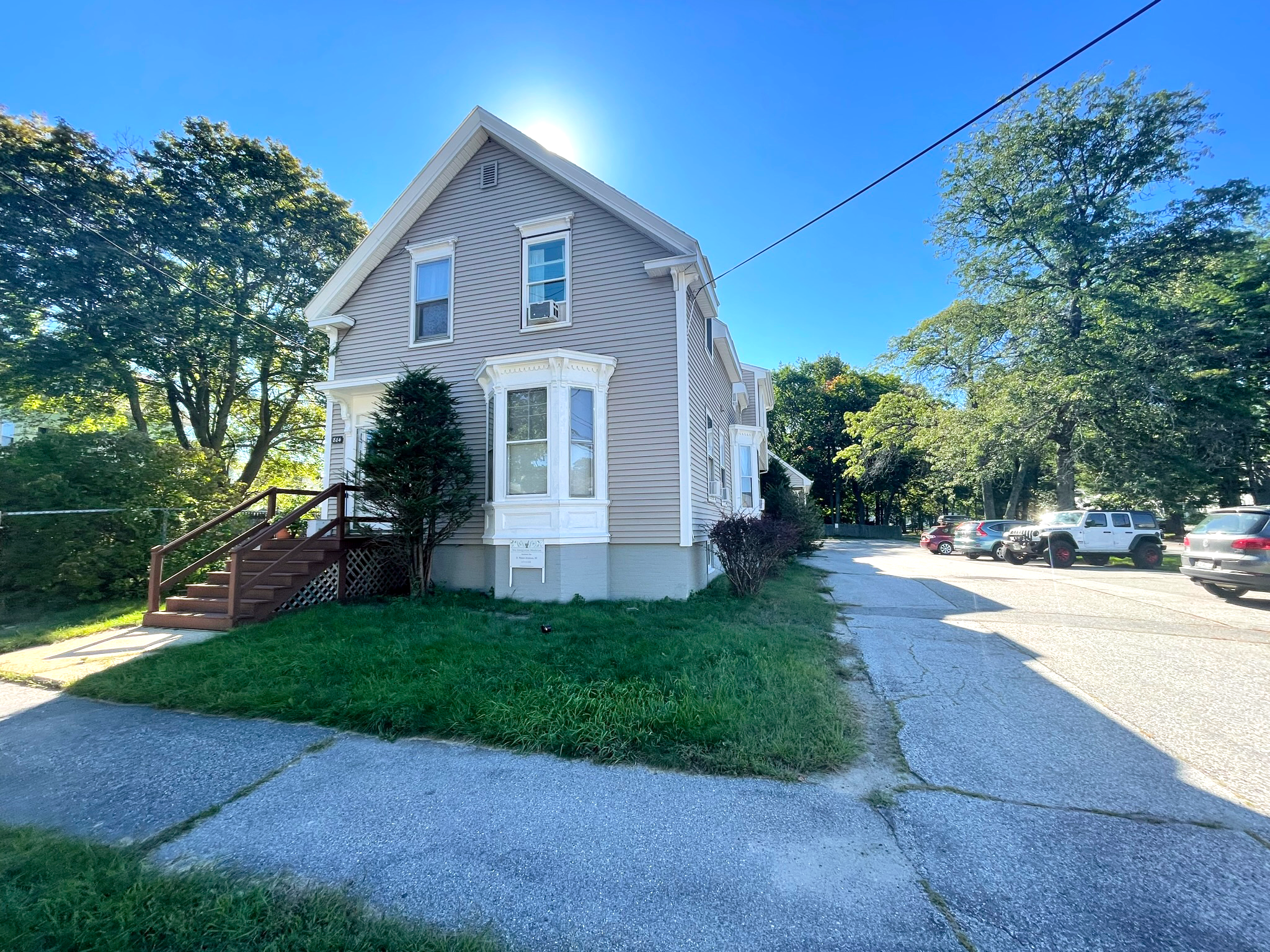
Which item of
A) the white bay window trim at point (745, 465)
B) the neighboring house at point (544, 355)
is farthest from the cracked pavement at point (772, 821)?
the white bay window trim at point (745, 465)

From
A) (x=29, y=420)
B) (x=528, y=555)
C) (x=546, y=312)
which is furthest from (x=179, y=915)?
(x=29, y=420)

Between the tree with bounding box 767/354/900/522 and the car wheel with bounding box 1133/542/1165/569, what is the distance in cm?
2603

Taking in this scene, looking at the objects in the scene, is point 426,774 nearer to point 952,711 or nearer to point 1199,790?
point 952,711

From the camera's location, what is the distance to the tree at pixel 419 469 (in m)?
7.73

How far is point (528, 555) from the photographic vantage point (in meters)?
8.19

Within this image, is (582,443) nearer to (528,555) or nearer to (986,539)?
(528,555)

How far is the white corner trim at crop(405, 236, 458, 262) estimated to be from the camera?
10047mm

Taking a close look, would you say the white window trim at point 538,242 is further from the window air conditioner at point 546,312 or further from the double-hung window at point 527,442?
the double-hung window at point 527,442

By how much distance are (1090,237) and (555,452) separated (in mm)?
23597

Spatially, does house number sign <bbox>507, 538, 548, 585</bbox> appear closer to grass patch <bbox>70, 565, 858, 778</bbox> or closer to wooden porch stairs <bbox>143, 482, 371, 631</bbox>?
grass patch <bbox>70, 565, 858, 778</bbox>

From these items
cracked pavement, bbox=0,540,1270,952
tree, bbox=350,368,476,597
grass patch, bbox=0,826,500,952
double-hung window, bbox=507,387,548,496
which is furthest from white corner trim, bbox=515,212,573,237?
grass patch, bbox=0,826,500,952

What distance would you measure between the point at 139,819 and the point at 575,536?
5765mm

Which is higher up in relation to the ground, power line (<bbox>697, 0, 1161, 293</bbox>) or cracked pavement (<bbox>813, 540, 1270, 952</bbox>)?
power line (<bbox>697, 0, 1161, 293</bbox>)

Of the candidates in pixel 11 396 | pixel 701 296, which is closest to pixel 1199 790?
pixel 701 296
